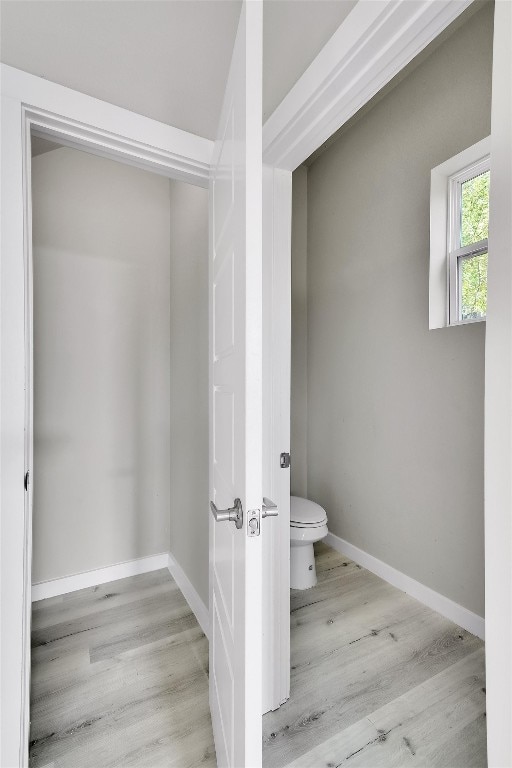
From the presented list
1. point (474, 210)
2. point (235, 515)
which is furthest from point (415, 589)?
point (474, 210)

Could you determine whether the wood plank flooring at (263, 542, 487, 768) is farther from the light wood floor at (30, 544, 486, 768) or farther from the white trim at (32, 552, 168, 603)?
the white trim at (32, 552, 168, 603)

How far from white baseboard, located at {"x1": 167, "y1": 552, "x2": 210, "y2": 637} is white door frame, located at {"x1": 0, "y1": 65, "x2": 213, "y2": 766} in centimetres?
77

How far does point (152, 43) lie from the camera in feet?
3.77

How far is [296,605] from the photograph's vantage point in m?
2.03

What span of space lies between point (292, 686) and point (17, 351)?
62.5 inches

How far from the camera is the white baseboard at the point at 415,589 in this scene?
1.81m

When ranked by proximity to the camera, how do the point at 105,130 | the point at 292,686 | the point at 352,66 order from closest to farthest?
the point at 352,66
the point at 105,130
the point at 292,686

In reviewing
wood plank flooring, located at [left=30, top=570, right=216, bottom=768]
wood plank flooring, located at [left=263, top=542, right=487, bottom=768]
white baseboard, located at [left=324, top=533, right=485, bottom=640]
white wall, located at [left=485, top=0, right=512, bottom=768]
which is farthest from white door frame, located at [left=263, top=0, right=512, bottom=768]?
white baseboard, located at [left=324, top=533, right=485, bottom=640]

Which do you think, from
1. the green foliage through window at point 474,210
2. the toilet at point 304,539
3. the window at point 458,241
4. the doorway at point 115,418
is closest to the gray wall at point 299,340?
the toilet at point 304,539

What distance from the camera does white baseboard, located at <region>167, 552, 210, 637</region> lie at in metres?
1.77

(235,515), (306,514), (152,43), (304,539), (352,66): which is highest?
(152,43)

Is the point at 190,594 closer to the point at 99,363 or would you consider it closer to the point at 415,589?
the point at 415,589

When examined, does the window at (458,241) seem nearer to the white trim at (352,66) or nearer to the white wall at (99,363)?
the white trim at (352,66)

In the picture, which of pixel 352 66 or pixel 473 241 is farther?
pixel 473 241
